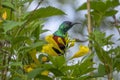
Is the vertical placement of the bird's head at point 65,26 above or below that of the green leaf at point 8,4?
above

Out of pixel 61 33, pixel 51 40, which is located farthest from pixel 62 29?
pixel 51 40

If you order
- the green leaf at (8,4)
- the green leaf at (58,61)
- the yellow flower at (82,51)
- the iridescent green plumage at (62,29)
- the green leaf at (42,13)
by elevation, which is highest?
the iridescent green plumage at (62,29)

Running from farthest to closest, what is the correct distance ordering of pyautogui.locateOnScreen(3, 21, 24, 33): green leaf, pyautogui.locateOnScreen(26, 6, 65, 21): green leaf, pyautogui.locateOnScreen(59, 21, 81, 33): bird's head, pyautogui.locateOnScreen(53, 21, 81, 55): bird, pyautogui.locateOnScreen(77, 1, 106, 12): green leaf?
pyautogui.locateOnScreen(59, 21, 81, 33): bird's head, pyautogui.locateOnScreen(77, 1, 106, 12): green leaf, pyautogui.locateOnScreen(53, 21, 81, 55): bird, pyautogui.locateOnScreen(26, 6, 65, 21): green leaf, pyautogui.locateOnScreen(3, 21, 24, 33): green leaf

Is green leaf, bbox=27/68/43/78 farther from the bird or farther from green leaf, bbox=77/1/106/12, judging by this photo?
green leaf, bbox=77/1/106/12

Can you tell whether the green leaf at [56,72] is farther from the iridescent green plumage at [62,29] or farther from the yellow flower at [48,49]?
the iridescent green plumage at [62,29]

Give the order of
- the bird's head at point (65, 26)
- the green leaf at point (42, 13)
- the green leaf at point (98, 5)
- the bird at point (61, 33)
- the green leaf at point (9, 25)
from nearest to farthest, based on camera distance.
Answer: the green leaf at point (9, 25) < the green leaf at point (42, 13) < the bird at point (61, 33) < the green leaf at point (98, 5) < the bird's head at point (65, 26)

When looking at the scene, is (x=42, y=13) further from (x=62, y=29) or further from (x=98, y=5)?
(x=62, y=29)

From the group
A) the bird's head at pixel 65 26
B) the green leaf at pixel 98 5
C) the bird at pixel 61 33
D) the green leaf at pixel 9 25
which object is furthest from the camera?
→ the bird's head at pixel 65 26

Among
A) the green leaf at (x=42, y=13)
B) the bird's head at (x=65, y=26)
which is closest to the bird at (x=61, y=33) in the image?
the bird's head at (x=65, y=26)

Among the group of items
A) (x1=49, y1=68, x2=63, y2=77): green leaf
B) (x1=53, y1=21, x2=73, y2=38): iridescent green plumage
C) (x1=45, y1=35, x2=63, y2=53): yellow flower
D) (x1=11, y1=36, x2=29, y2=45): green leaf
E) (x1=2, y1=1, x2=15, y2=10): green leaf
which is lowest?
(x1=49, y1=68, x2=63, y2=77): green leaf

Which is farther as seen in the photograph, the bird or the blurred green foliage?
the bird

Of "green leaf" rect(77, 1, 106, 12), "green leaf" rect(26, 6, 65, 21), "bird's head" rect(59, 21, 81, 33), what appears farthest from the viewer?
"bird's head" rect(59, 21, 81, 33)

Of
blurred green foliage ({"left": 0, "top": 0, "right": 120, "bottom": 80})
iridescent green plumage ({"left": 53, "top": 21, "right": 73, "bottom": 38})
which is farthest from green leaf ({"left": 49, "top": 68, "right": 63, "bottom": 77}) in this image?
Result: iridescent green plumage ({"left": 53, "top": 21, "right": 73, "bottom": 38})

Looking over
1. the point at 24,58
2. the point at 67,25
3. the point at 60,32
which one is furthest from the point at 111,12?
the point at 24,58
